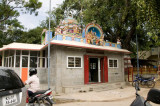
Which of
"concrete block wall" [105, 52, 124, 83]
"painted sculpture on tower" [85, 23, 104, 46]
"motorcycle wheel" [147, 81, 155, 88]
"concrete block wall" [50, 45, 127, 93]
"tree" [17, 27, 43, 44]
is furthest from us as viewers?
"tree" [17, 27, 43, 44]

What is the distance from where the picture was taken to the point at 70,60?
36.1 feet

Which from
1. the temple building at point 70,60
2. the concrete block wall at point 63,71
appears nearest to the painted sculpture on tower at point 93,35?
the temple building at point 70,60

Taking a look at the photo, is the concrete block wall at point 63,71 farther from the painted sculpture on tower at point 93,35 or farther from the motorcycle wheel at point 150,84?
the motorcycle wheel at point 150,84

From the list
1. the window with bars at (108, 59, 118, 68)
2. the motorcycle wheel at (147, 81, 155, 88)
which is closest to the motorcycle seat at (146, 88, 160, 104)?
the window with bars at (108, 59, 118, 68)

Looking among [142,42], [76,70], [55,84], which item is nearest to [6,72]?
[55,84]

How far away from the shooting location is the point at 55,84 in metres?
A: 10.2

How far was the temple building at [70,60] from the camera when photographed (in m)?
10.4

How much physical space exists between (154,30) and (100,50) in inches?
174

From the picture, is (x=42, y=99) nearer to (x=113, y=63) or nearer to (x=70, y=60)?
(x=70, y=60)

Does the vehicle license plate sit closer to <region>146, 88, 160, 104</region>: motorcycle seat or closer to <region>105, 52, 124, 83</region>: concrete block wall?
<region>146, 88, 160, 104</region>: motorcycle seat

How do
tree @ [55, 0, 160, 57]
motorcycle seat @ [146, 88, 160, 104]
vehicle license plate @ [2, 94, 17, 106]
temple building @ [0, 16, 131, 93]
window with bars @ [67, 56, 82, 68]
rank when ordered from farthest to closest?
tree @ [55, 0, 160, 57], window with bars @ [67, 56, 82, 68], temple building @ [0, 16, 131, 93], vehicle license plate @ [2, 94, 17, 106], motorcycle seat @ [146, 88, 160, 104]

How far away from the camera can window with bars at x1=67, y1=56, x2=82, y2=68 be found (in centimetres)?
1092

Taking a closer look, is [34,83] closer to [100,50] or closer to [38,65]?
[38,65]

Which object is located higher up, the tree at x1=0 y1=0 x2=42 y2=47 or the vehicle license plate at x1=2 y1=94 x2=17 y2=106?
the tree at x1=0 y1=0 x2=42 y2=47
